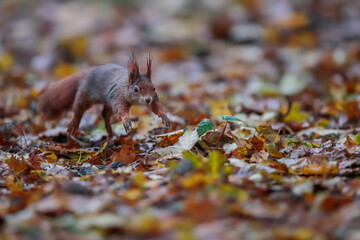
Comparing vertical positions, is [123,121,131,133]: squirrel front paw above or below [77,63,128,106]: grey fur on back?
below

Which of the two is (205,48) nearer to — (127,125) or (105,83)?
(105,83)

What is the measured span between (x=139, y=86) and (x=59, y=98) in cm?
99

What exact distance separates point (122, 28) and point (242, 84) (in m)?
3.59

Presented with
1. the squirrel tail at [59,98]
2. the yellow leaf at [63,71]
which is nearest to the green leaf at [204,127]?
the squirrel tail at [59,98]

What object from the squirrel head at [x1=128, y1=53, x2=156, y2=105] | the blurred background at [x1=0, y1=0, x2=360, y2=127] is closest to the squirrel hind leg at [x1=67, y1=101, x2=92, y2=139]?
the squirrel head at [x1=128, y1=53, x2=156, y2=105]

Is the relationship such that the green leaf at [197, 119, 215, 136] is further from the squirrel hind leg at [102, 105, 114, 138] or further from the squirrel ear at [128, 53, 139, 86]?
the squirrel hind leg at [102, 105, 114, 138]

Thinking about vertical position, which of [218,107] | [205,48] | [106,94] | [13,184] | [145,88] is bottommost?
[13,184]

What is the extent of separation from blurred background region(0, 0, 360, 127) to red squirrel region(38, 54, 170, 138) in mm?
912

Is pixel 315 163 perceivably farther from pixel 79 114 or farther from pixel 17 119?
pixel 17 119

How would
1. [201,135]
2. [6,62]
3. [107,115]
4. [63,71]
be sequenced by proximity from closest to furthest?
[201,135]
[107,115]
[63,71]
[6,62]

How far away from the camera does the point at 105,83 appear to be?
4.46m

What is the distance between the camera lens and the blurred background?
21.3ft

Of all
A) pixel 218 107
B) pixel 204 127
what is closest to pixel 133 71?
pixel 204 127

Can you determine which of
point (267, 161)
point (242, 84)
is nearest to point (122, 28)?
point (242, 84)
